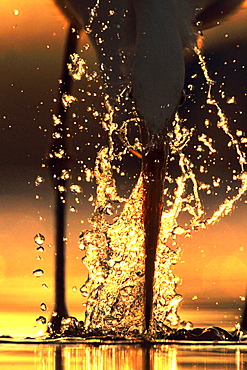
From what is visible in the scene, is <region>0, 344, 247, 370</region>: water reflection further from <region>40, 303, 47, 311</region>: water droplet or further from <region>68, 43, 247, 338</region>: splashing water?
<region>40, 303, 47, 311</region>: water droplet

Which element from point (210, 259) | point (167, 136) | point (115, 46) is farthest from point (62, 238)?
point (167, 136)

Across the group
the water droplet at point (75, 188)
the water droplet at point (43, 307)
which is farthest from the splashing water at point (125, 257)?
the water droplet at point (43, 307)

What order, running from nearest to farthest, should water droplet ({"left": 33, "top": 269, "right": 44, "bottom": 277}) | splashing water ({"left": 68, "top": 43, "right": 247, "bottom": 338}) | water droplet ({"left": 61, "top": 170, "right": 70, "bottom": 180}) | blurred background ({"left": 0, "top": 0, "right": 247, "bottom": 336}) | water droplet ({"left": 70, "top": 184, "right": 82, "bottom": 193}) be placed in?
splashing water ({"left": 68, "top": 43, "right": 247, "bottom": 338}), water droplet ({"left": 33, "top": 269, "right": 44, "bottom": 277}), water droplet ({"left": 70, "top": 184, "right": 82, "bottom": 193}), blurred background ({"left": 0, "top": 0, "right": 247, "bottom": 336}), water droplet ({"left": 61, "top": 170, "right": 70, "bottom": 180})

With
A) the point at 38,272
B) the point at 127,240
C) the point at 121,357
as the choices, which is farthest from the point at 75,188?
the point at 121,357

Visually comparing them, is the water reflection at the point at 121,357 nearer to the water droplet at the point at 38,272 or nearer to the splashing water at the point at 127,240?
the splashing water at the point at 127,240


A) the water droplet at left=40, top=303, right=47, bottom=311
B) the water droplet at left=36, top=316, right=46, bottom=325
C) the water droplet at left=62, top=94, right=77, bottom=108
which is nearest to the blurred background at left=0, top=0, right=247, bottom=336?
the water droplet at left=62, top=94, right=77, bottom=108

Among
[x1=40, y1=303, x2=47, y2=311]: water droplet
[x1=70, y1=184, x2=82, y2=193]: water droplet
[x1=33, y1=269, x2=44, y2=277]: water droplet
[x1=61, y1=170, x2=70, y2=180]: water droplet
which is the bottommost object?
[x1=40, y1=303, x2=47, y2=311]: water droplet

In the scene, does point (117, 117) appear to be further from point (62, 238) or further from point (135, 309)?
point (135, 309)

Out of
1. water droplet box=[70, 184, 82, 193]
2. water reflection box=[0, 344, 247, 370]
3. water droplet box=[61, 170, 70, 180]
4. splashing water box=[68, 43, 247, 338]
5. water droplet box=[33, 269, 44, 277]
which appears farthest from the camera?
water droplet box=[61, 170, 70, 180]
